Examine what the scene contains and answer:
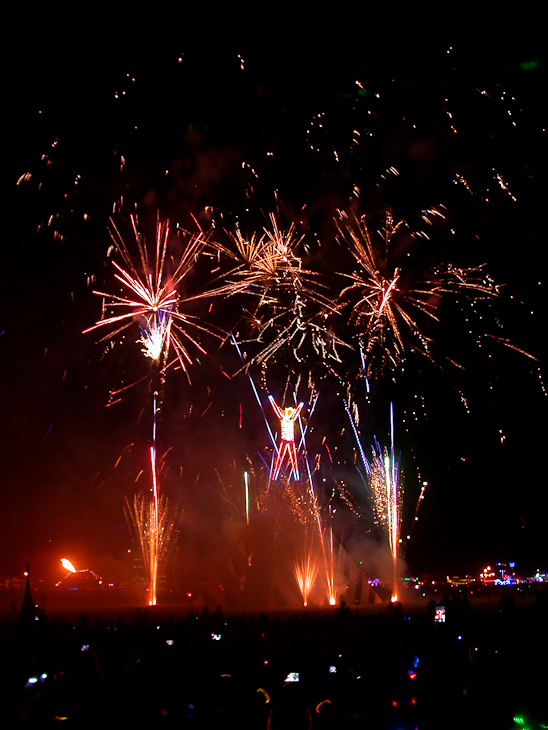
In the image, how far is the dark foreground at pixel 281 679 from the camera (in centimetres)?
508

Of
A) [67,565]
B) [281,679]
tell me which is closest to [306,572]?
[67,565]

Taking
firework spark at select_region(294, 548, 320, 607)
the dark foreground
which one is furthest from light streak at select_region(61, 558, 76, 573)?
the dark foreground

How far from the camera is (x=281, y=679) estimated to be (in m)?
7.10

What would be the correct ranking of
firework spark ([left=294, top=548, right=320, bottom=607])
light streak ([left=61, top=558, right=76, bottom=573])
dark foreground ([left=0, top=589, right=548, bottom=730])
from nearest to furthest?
dark foreground ([left=0, top=589, right=548, bottom=730])
firework spark ([left=294, top=548, right=320, bottom=607])
light streak ([left=61, top=558, right=76, bottom=573])

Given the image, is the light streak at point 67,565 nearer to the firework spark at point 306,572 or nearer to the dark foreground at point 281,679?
the firework spark at point 306,572

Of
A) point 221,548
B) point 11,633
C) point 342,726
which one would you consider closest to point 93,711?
point 342,726

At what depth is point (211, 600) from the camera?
25859mm

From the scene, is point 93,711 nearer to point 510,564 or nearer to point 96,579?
point 96,579

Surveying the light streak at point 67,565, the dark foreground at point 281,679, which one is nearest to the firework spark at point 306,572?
the light streak at point 67,565

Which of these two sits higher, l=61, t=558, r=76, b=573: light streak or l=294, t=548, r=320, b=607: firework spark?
l=61, t=558, r=76, b=573: light streak

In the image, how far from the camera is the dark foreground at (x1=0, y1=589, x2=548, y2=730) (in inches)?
200

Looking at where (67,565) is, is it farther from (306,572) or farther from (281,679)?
(281,679)

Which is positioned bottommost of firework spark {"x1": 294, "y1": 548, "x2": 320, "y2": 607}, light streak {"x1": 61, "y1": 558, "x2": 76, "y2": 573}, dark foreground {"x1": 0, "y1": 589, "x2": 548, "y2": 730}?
dark foreground {"x1": 0, "y1": 589, "x2": 548, "y2": 730}

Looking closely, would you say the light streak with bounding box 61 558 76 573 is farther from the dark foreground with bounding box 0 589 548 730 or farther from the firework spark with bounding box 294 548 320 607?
the dark foreground with bounding box 0 589 548 730
